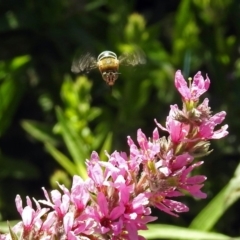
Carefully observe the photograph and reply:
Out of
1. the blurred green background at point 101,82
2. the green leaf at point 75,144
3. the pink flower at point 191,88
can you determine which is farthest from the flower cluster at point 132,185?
the blurred green background at point 101,82

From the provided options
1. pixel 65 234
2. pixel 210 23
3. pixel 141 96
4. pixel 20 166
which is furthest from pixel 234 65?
pixel 65 234

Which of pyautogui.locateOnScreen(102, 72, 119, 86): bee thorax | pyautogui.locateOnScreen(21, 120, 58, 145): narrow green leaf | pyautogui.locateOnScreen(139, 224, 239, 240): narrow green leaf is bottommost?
pyautogui.locateOnScreen(139, 224, 239, 240): narrow green leaf

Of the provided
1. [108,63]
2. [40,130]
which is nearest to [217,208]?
[108,63]

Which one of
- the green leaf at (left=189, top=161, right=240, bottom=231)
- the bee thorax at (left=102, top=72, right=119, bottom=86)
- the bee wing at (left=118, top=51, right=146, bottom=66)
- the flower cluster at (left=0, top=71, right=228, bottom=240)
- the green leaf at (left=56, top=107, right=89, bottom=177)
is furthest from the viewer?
the green leaf at (left=56, top=107, right=89, bottom=177)

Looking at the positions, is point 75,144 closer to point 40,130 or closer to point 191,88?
point 40,130

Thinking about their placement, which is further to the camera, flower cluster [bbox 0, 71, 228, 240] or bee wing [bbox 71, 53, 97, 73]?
bee wing [bbox 71, 53, 97, 73]

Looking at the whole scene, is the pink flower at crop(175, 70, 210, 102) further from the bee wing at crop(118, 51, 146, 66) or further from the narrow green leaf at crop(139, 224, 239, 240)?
the narrow green leaf at crop(139, 224, 239, 240)

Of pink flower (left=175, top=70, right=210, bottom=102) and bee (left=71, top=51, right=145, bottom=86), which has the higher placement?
bee (left=71, top=51, right=145, bottom=86)

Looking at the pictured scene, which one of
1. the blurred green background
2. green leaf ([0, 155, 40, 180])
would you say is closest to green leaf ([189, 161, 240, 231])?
the blurred green background
